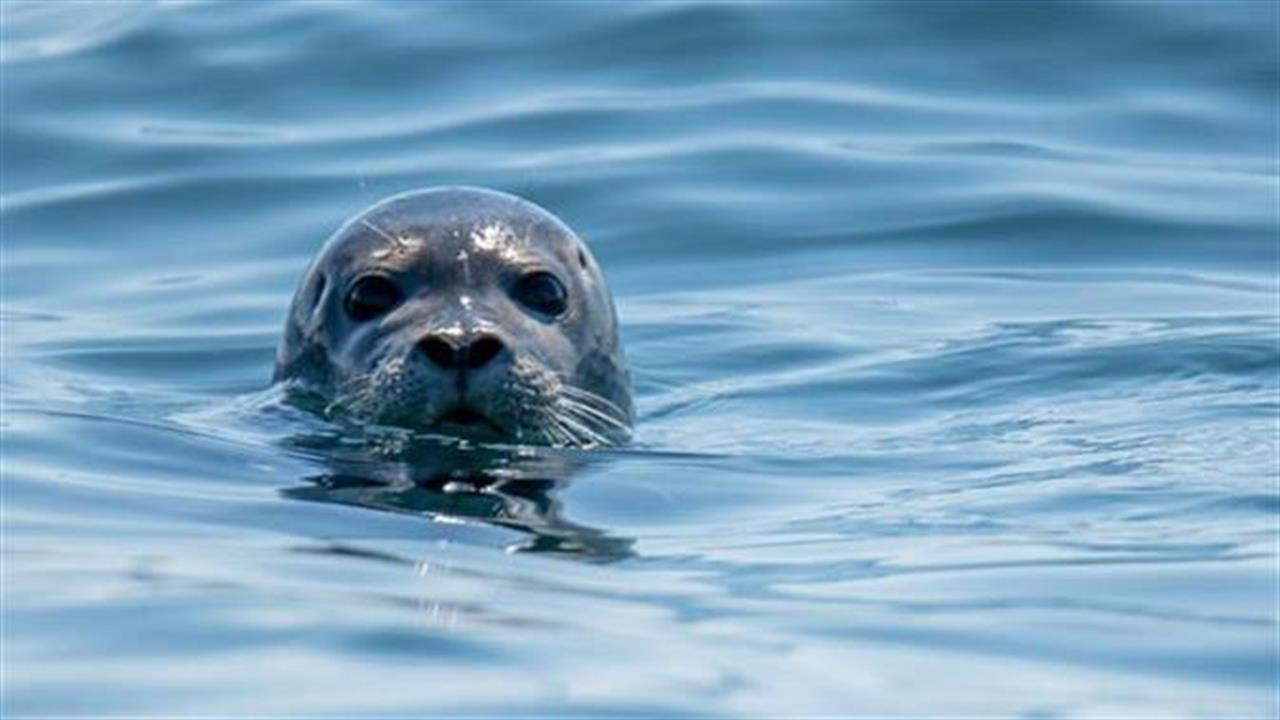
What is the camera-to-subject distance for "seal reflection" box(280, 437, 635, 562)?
7891mm

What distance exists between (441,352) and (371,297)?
83 cm

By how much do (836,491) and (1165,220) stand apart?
498cm

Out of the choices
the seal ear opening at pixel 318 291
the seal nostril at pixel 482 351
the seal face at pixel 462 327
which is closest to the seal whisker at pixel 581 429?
the seal face at pixel 462 327

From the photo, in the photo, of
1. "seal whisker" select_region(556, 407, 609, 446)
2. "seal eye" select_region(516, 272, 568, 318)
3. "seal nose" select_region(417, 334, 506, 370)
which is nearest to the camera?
"seal nose" select_region(417, 334, 506, 370)

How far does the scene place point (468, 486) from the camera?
8531mm

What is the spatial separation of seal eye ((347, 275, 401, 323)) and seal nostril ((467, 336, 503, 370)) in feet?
2.34

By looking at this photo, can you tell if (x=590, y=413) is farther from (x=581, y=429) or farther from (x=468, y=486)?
(x=468, y=486)

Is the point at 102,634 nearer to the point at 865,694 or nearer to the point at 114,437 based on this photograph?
the point at 865,694

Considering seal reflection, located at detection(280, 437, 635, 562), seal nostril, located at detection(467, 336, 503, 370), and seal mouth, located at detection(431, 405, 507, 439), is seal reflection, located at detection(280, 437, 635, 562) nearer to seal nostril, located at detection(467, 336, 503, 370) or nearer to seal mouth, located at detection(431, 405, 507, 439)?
seal mouth, located at detection(431, 405, 507, 439)

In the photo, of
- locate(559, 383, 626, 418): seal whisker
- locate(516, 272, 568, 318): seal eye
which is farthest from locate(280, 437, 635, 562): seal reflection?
locate(516, 272, 568, 318): seal eye

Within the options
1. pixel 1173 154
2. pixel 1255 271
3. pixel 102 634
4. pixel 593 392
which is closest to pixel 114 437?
pixel 593 392

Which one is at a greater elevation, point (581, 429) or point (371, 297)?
point (371, 297)

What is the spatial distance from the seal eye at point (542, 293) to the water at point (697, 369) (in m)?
0.51

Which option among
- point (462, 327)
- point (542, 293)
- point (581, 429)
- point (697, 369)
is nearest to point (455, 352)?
point (462, 327)
